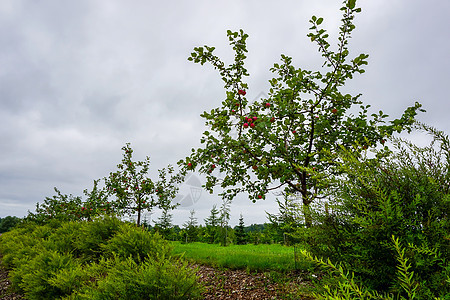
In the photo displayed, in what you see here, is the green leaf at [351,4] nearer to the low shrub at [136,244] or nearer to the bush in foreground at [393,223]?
the bush in foreground at [393,223]

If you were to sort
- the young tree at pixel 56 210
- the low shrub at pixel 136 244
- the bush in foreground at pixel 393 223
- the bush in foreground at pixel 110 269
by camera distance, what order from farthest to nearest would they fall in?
the young tree at pixel 56 210
the low shrub at pixel 136 244
the bush in foreground at pixel 110 269
the bush in foreground at pixel 393 223

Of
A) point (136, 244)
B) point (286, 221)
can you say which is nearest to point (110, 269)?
point (136, 244)

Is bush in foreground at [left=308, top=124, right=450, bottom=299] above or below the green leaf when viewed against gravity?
below

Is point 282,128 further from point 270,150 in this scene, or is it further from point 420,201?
point 420,201

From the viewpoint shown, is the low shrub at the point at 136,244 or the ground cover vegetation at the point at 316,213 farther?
the low shrub at the point at 136,244

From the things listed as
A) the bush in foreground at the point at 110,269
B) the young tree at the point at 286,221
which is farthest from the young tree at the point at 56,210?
the young tree at the point at 286,221

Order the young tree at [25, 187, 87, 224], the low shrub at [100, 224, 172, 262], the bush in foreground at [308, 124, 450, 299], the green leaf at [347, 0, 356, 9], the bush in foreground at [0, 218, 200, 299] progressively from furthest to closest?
the young tree at [25, 187, 87, 224] < the low shrub at [100, 224, 172, 262] < the green leaf at [347, 0, 356, 9] < the bush in foreground at [0, 218, 200, 299] < the bush in foreground at [308, 124, 450, 299]

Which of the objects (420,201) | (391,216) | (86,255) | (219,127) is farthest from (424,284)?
(86,255)

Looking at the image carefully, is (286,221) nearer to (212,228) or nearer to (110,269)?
(110,269)

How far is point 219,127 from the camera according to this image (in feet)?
18.4

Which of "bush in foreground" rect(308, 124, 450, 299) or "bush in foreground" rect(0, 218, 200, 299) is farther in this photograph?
"bush in foreground" rect(0, 218, 200, 299)

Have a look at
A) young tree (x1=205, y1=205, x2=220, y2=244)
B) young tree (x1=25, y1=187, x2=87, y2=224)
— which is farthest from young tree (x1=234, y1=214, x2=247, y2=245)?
young tree (x1=25, y1=187, x2=87, y2=224)

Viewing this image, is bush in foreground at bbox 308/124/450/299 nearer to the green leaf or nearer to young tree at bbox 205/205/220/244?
the green leaf

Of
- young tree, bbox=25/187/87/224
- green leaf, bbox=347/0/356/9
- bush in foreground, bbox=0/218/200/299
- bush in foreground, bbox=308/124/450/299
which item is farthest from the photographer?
young tree, bbox=25/187/87/224
